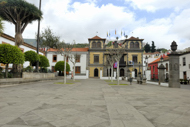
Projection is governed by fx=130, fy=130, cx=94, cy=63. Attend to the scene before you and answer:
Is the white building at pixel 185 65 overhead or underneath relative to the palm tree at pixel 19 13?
underneath

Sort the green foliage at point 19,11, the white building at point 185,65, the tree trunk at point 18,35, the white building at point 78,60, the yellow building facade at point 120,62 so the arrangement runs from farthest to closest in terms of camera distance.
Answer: the yellow building facade at point 120,62
the white building at point 78,60
the white building at point 185,65
the tree trunk at point 18,35
the green foliage at point 19,11

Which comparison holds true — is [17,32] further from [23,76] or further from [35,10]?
[23,76]

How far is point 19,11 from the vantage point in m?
17.5

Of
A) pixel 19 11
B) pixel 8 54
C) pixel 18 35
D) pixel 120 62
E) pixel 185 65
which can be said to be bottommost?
pixel 185 65

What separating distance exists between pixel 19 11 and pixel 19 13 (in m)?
0.43

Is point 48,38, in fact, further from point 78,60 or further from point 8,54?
point 8,54

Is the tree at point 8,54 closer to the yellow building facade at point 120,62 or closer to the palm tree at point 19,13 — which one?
the palm tree at point 19,13

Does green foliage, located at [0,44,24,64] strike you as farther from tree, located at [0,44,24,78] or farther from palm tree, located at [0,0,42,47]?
palm tree, located at [0,0,42,47]

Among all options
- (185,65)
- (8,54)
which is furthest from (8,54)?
(185,65)

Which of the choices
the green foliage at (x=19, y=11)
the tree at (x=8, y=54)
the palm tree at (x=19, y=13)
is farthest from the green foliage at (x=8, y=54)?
the green foliage at (x=19, y=11)

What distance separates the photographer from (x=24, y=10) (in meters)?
17.2

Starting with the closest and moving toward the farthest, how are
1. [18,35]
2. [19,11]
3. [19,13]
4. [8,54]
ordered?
[8,54] < [19,13] < [19,11] < [18,35]

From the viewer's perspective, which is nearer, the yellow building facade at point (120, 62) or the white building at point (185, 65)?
the white building at point (185, 65)

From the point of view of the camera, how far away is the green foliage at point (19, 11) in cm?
Answer: 1638
